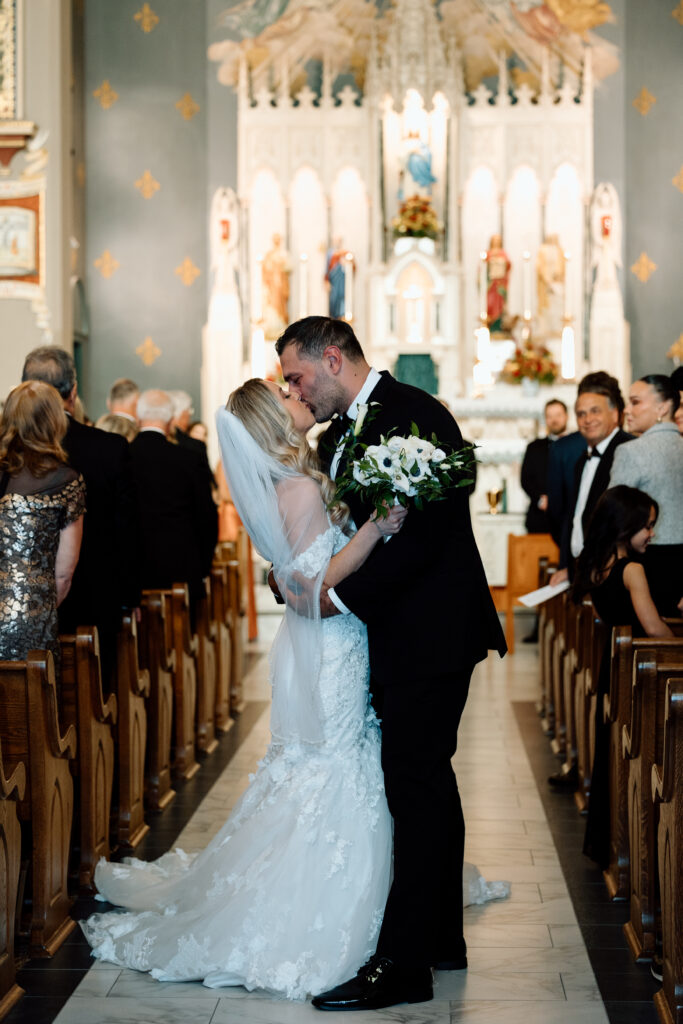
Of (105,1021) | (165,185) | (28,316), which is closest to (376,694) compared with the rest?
(105,1021)

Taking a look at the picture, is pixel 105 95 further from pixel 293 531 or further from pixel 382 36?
pixel 293 531

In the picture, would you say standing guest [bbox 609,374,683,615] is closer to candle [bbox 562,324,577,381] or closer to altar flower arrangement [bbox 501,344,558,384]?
candle [bbox 562,324,577,381]

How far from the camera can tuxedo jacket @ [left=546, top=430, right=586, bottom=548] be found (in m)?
7.95

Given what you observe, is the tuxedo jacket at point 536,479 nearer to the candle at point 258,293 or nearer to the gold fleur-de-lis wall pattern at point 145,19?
the candle at point 258,293

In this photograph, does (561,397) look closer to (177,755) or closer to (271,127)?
(271,127)

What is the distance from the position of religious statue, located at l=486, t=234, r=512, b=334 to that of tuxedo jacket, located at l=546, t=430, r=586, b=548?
234 inches

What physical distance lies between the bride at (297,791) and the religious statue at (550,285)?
10537 mm

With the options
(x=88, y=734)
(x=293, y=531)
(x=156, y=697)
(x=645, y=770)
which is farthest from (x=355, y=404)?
(x=156, y=697)

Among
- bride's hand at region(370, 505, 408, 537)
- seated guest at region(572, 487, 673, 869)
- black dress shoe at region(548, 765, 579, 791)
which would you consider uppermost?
bride's hand at region(370, 505, 408, 537)

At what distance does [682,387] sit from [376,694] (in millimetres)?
2890

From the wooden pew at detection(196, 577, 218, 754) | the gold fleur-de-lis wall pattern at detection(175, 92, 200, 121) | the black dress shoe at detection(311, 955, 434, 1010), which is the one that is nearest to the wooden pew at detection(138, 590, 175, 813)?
the wooden pew at detection(196, 577, 218, 754)

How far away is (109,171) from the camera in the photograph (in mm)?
15469

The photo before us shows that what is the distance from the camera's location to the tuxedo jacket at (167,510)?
6723mm

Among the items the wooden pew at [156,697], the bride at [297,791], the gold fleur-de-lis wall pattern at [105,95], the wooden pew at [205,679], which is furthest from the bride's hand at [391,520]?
the gold fleur-de-lis wall pattern at [105,95]
